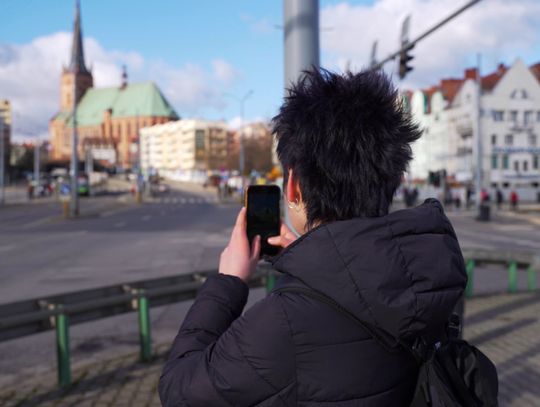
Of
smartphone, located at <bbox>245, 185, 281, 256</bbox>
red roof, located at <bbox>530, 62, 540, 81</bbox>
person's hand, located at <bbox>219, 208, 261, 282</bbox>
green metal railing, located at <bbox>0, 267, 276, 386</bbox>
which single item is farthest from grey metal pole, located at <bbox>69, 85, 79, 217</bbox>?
red roof, located at <bbox>530, 62, 540, 81</bbox>

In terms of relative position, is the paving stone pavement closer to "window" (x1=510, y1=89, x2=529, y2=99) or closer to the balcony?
the balcony

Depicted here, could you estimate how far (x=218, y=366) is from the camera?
153 centimetres

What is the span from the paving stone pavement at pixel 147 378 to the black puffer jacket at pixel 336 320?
Answer: 11.9 feet

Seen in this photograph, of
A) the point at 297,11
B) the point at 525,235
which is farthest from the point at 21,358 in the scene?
the point at 525,235

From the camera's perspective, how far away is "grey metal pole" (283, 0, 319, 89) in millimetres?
6184

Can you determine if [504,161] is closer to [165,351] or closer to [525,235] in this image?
[525,235]

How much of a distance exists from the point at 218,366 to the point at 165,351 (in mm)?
5291

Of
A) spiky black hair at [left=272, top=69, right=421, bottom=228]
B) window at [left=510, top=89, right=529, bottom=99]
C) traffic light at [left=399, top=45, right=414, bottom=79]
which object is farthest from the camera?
window at [left=510, top=89, right=529, bottom=99]

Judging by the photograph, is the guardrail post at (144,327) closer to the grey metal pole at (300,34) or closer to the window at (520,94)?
the grey metal pole at (300,34)

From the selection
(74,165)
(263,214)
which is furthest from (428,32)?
(74,165)

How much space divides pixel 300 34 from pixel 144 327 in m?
3.12

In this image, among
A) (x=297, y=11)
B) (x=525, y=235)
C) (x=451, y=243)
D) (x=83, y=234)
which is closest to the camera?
(x=451, y=243)

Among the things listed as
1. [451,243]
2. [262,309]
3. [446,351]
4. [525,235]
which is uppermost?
[451,243]

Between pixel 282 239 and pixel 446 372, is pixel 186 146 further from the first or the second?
pixel 446 372
